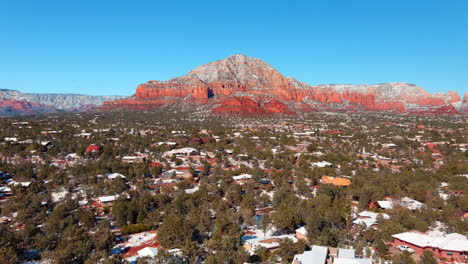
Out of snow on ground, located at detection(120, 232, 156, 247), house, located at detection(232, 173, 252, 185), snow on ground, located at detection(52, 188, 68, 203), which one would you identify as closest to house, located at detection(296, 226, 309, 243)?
snow on ground, located at detection(120, 232, 156, 247)

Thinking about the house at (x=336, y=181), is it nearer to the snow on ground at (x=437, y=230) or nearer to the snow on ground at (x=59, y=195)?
the snow on ground at (x=437, y=230)

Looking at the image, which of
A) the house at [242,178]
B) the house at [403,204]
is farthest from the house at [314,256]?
the house at [242,178]

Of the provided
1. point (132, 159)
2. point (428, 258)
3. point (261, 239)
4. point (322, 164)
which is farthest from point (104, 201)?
point (322, 164)

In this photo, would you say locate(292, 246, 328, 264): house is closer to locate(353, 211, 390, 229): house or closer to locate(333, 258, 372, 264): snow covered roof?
locate(333, 258, 372, 264): snow covered roof

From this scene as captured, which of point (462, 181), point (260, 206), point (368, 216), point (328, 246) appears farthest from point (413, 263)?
point (462, 181)

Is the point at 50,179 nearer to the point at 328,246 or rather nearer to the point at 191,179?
the point at 191,179

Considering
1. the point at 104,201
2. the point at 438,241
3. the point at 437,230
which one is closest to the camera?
the point at 438,241

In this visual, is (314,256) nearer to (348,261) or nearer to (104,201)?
(348,261)
